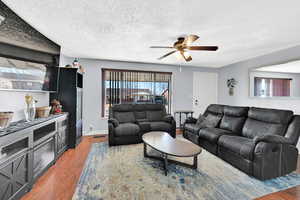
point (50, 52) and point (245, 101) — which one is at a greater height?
point (50, 52)

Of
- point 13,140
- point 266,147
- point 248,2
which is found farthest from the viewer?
point 266,147

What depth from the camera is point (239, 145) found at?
7.17 ft

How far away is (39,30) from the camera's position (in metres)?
2.34

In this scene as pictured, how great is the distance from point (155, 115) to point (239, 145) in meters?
2.44

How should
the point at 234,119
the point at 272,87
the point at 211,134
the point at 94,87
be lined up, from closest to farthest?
the point at 211,134 → the point at 234,119 → the point at 272,87 → the point at 94,87

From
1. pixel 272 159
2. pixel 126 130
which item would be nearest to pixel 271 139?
pixel 272 159

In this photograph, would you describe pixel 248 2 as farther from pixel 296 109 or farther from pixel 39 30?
pixel 39 30

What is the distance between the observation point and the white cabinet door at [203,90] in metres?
5.33

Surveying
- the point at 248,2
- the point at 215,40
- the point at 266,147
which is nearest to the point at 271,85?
the point at 215,40

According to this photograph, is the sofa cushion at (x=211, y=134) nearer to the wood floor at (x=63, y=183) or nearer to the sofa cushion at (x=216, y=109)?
the sofa cushion at (x=216, y=109)

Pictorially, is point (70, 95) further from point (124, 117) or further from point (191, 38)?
point (191, 38)

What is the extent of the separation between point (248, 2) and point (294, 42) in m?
2.24

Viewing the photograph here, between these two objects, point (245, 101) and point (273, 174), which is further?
point (245, 101)

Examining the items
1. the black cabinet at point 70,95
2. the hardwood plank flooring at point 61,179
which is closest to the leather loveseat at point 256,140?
the hardwood plank flooring at point 61,179
